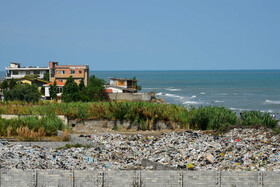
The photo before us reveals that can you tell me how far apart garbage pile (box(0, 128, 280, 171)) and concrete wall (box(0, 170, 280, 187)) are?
1.71 m

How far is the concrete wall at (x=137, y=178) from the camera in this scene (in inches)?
597

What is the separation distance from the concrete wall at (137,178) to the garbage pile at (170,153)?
1.71 m

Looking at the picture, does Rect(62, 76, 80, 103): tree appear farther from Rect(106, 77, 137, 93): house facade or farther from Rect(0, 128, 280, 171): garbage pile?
Rect(0, 128, 280, 171): garbage pile

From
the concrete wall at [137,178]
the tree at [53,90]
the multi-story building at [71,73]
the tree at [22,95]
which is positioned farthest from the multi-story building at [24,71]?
the concrete wall at [137,178]

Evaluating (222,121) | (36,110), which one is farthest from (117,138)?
(36,110)

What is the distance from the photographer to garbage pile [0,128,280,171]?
18.1 m

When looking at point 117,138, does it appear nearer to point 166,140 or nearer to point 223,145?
point 166,140

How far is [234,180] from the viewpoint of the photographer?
49.7 feet

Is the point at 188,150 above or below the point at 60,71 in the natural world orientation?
below

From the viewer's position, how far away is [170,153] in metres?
20.8

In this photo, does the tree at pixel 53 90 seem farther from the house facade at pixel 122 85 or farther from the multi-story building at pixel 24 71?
the multi-story building at pixel 24 71

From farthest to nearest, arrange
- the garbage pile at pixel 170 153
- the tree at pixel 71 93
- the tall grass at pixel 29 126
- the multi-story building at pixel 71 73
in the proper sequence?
the multi-story building at pixel 71 73 < the tree at pixel 71 93 < the tall grass at pixel 29 126 < the garbage pile at pixel 170 153

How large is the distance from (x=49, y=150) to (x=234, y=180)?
395 inches

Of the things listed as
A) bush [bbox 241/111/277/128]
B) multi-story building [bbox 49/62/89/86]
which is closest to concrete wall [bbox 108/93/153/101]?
multi-story building [bbox 49/62/89/86]
